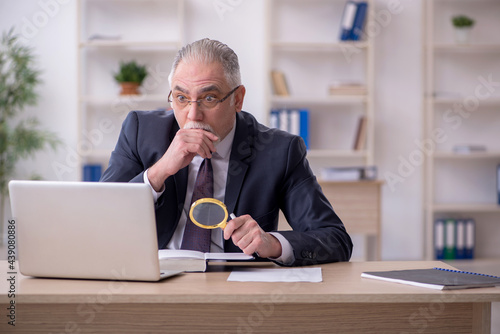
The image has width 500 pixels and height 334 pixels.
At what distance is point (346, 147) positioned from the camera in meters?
5.08

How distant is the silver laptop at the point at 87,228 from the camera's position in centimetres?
125

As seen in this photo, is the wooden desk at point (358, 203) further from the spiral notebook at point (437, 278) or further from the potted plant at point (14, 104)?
the spiral notebook at point (437, 278)

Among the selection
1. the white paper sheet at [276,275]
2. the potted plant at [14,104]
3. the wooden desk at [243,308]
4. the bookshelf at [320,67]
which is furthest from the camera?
the bookshelf at [320,67]

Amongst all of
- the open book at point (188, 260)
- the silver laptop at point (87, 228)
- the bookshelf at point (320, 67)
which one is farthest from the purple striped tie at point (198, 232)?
the bookshelf at point (320, 67)

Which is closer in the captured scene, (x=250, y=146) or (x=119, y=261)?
(x=119, y=261)

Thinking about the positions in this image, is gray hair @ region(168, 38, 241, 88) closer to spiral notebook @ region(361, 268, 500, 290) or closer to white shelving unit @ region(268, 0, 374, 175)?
spiral notebook @ region(361, 268, 500, 290)

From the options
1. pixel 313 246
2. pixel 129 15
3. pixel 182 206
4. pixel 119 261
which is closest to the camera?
pixel 119 261

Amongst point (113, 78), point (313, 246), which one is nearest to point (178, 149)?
point (313, 246)

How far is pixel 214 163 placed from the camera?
1932 millimetres

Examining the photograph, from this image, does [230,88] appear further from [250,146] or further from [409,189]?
[409,189]

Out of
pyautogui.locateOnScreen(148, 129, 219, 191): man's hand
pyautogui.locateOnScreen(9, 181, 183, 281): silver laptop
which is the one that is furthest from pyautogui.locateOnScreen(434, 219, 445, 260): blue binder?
pyautogui.locateOnScreen(9, 181, 183, 281): silver laptop

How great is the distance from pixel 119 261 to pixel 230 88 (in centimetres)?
78
